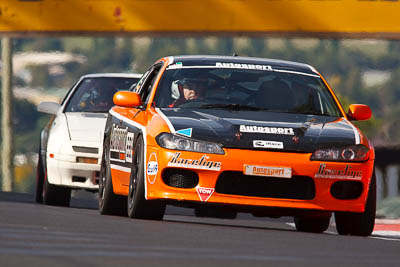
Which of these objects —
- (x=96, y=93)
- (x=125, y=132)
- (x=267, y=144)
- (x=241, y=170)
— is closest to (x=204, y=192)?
(x=241, y=170)

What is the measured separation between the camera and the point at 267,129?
1044 cm

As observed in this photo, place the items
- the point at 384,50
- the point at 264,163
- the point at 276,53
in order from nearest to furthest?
the point at 264,163 < the point at 384,50 < the point at 276,53

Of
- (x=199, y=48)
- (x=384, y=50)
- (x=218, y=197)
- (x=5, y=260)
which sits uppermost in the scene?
(x=5, y=260)

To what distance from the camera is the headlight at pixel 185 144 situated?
402 inches

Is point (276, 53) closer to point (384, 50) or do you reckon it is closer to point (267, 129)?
point (384, 50)

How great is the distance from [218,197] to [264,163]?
0.45 meters

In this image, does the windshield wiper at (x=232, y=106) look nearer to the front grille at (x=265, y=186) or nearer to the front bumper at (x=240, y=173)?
the front bumper at (x=240, y=173)

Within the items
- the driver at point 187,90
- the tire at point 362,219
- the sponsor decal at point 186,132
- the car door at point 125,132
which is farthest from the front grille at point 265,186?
the driver at point 187,90

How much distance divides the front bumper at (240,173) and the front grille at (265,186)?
1cm

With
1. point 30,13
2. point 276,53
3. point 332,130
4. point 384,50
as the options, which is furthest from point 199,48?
point 332,130

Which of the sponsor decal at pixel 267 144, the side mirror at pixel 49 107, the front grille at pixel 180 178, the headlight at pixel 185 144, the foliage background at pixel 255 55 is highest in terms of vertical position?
the sponsor decal at pixel 267 144

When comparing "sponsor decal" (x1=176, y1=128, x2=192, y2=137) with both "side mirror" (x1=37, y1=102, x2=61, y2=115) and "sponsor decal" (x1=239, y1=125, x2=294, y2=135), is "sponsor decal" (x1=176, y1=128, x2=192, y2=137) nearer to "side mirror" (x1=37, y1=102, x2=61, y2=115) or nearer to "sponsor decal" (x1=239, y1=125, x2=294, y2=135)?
"sponsor decal" (x1=239, y1=125, x2=294, y2=135)

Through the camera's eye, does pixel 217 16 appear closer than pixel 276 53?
Yes

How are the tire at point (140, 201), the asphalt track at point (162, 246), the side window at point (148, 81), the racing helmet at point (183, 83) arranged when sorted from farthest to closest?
the side window at point (148, 81) → the racing helmet at point (183, 83) → the tire at point (140, 201) → the asphalt track at point (162, 246)
